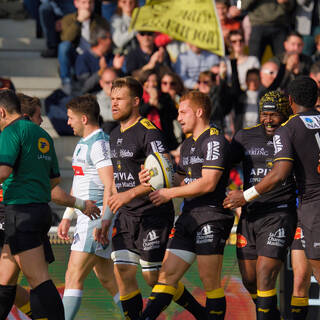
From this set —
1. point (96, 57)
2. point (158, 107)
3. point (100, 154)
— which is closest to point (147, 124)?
point (100, 154)

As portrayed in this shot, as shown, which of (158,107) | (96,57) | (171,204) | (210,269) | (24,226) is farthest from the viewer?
(96,57)

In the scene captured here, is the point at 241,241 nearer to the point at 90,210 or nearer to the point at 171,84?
the point at 90,210

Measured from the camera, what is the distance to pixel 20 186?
22.2ft

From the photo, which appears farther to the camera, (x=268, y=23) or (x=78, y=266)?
(x=268, y=23)

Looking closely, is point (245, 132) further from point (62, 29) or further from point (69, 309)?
point (62, 29)

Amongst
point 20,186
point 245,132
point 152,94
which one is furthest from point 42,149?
point 152,94

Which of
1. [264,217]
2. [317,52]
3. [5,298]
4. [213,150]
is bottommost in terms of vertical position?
[5,298]

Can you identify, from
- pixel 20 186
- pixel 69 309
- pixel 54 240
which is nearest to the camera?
pixel 20 186

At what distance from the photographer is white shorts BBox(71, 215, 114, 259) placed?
25.1ft

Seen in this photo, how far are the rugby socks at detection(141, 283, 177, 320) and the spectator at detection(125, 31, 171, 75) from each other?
5696mm

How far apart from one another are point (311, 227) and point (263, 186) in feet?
1.91

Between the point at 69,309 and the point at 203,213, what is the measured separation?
5.44ft

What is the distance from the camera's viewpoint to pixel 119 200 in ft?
23.7

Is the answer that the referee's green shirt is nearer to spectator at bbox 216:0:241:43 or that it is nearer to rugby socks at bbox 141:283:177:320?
rugby socks at bbox 141:283:177:320
